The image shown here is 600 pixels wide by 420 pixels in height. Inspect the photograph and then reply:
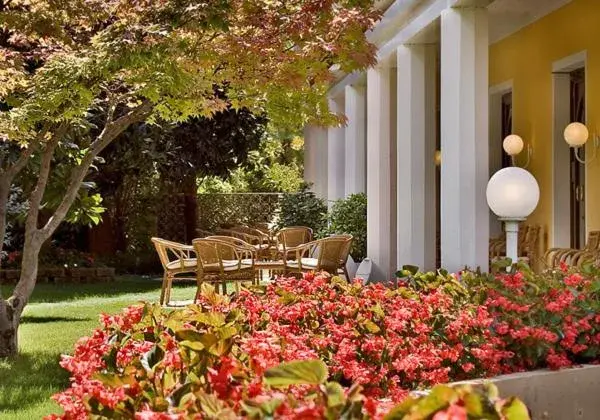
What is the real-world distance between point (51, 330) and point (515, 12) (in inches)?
262

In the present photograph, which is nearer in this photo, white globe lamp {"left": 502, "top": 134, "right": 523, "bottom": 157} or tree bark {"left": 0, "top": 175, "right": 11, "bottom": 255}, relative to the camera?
tree bark {"left": 0, "top": 175, "right": 11, "bottom": 255}

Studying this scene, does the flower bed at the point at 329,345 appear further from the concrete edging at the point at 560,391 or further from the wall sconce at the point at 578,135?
the wall sconce at the point at 578,135

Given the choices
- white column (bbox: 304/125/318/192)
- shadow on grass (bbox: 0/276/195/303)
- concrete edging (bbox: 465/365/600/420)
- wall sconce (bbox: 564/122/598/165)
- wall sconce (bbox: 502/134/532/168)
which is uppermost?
white column (bbox: 304/125/318/192)

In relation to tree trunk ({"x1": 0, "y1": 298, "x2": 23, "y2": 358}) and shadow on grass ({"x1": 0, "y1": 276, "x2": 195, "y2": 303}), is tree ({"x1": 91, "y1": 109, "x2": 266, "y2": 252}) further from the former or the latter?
tree trunk ({"x1": 0, "y1": 298, "x2": 23, "y2": 358})

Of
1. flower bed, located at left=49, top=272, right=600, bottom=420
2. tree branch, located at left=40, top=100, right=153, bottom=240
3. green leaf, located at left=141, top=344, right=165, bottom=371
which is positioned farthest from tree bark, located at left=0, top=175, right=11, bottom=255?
green leaf, located at left=141, top=344, right=165, bottom=371

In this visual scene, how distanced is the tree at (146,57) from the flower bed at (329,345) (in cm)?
225

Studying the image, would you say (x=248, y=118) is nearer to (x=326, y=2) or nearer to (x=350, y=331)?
(x=326, y=2)

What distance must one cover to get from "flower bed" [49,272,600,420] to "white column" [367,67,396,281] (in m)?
7.17

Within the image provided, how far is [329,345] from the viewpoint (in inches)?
161

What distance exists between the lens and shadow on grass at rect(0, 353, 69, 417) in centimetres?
607

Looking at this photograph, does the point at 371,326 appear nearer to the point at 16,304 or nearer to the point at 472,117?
the point at 16,304

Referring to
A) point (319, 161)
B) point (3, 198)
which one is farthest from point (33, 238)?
point (319, 161)

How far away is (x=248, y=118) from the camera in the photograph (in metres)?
17.4

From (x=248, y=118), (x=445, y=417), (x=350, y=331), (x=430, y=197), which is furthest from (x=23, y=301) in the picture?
(x=248, y=118)
